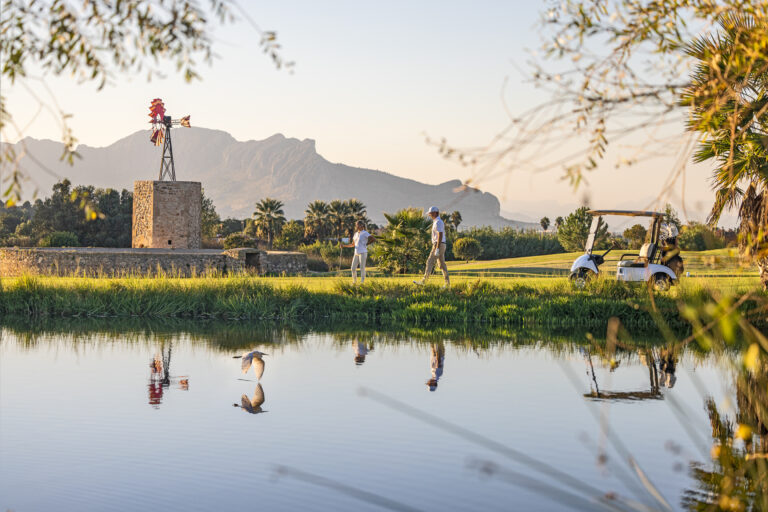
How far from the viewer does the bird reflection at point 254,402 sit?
875 centimetres

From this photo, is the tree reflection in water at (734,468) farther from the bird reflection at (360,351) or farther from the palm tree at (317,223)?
the palm tree at (317,223)

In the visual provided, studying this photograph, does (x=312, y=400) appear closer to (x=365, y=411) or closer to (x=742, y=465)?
(x=365, y=411)

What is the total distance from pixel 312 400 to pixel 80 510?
3.81 meters

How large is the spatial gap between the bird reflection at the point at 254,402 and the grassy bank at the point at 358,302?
710 cm

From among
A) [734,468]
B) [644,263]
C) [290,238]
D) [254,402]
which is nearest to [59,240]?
→ [290,238]

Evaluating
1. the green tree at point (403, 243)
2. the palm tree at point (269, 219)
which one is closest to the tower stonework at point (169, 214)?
the green tree at point (403, 243)

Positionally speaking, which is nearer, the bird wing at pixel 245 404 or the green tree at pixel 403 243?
the bird wing at pixel 245 404

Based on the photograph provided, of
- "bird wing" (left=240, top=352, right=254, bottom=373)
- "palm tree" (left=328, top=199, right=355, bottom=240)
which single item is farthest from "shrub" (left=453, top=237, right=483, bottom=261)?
"bird wing" (left=240, top=352, right=254, bottom=373)

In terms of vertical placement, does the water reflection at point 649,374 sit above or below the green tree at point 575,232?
below

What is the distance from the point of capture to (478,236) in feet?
158

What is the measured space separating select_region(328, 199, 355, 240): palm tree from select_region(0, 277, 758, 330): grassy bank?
39.9 m

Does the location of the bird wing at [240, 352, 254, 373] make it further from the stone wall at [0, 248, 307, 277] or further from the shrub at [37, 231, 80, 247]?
the shrub at [37, 231, 80, 247]

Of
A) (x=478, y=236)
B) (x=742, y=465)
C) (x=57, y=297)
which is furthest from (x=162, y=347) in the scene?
(x=478, y=236)

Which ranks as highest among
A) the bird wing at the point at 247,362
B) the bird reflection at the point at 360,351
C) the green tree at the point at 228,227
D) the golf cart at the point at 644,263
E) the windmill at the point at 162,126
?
the windmill at the point at 162,126
